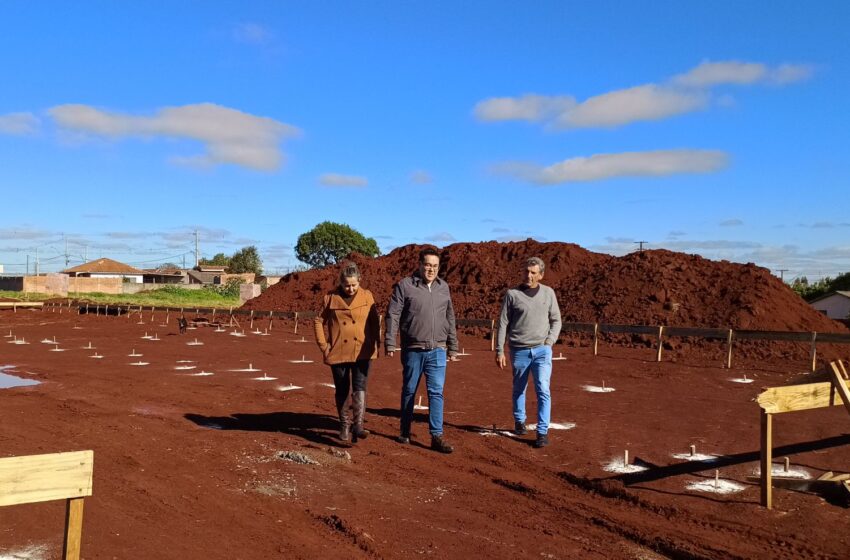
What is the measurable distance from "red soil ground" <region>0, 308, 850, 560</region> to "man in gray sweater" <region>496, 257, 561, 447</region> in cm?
62

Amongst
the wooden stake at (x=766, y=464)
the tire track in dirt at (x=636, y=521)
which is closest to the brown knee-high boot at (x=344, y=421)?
the tire track in dirt at (x=636, y=521)

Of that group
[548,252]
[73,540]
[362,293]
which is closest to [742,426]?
[362,293]

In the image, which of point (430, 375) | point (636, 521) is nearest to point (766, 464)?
point (636, 521)

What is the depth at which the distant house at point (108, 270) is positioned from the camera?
85.8m

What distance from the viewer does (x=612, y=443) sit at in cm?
759

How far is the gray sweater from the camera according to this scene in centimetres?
730

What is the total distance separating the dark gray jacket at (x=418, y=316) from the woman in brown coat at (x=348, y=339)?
27 centimetres

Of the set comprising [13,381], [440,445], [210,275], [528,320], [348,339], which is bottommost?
[13,381]

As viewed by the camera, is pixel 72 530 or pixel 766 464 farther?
pixel 766 464

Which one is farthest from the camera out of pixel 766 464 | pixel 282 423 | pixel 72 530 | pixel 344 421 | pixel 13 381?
pixel 13 381

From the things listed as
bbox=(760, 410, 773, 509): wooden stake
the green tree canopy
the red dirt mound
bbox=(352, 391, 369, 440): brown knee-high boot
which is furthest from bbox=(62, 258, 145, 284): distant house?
bbox=(760, 410, 773, 509): wooden stake

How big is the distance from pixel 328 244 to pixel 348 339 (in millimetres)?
76288

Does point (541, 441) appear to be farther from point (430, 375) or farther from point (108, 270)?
point (108, 270)

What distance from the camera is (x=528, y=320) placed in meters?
7.31
